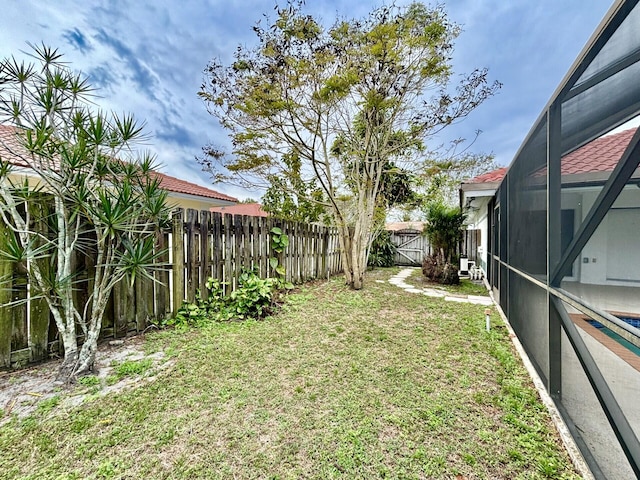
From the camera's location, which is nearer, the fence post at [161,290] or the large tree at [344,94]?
the fence post at [161,290]

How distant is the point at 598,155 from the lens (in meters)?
1.44

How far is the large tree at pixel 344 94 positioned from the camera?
574 cm

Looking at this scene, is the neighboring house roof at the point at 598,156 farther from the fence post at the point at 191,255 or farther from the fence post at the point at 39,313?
the fence post at the point at 191,255

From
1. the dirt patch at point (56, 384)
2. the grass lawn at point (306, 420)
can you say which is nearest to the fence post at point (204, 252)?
the grass lawn at point (306, 420)

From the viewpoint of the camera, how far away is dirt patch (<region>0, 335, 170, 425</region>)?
2.13 m

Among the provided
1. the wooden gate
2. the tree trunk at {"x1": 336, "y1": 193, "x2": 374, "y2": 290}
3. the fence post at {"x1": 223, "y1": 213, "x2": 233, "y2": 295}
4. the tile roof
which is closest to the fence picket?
the tile roof

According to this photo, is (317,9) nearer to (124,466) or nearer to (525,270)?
(525,270)

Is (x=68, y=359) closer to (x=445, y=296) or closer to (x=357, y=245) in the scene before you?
(x=357, y=245)

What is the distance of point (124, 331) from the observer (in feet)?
11.2

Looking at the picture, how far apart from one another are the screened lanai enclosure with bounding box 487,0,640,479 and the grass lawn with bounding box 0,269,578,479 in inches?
15.6

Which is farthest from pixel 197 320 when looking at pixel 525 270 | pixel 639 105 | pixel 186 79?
pixel 186 79

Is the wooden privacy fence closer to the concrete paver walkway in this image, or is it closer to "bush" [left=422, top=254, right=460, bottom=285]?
the concrete paver walkway

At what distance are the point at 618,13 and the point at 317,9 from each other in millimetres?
5982

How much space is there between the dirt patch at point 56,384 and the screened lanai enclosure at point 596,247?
126 inches
